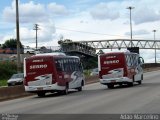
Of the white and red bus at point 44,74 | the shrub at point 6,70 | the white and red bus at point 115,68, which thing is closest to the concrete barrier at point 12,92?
the white and red bus at point 44,74

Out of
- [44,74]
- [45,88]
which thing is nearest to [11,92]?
[45,88]

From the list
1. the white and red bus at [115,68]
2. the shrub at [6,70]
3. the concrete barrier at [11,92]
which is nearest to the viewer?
the concrete barrier at [11,92]

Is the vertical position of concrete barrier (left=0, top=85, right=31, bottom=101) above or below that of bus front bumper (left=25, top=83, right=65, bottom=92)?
below

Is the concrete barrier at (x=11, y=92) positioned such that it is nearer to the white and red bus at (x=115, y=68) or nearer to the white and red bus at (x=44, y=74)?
the white and red bus at (x=44, y=74)

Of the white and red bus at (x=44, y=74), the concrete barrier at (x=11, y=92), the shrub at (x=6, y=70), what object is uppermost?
the white and red bus at (x=44, y=74)

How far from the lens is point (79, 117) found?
637 inches

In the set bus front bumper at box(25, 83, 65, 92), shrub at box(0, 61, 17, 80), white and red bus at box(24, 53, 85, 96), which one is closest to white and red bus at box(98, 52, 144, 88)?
white and red bus at box(24, 53, 85, 96)

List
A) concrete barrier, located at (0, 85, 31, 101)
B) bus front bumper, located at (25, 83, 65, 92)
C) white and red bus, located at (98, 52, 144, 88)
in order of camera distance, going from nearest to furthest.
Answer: concrete barrier, located at (0, 85, 31, 101), bus front bumper, located at (25, 83, 65, 92), white and red bus, located at (98, 52, 144, 88)

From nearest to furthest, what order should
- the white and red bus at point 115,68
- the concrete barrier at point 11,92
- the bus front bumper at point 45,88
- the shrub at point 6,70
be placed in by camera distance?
the concrete barrier at point 11,92, the bus front bumper at point 45,88, the white and red bus at point 115,68, the shrub at point 6,70

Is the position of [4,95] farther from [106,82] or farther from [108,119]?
[108,119]

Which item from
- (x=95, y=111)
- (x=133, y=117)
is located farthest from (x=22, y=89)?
(x=133, y=117)

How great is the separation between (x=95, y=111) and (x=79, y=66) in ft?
60.3

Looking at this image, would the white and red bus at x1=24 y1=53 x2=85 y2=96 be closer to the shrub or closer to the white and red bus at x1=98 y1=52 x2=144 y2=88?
the white and red bus at x1=98 y1=52 x2=144 y2=88

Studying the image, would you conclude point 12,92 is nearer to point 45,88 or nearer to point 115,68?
point 45,88
